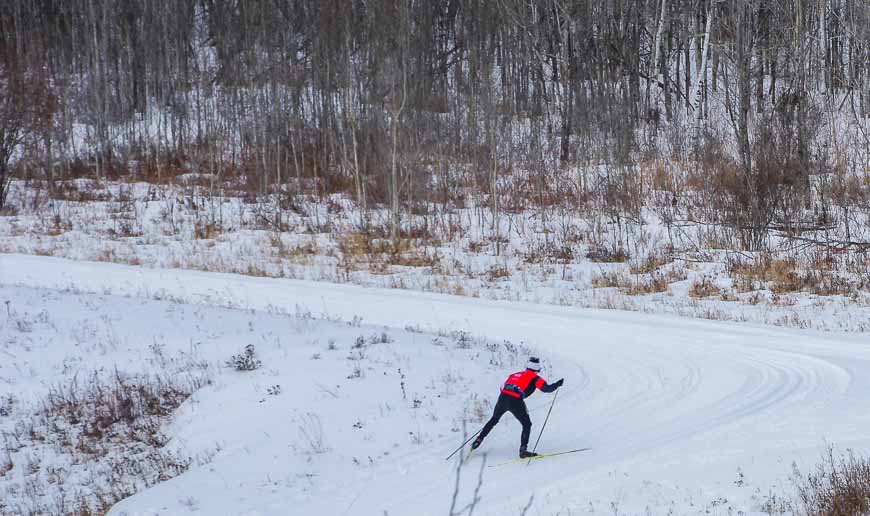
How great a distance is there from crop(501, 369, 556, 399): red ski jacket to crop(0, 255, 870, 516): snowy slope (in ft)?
2.34

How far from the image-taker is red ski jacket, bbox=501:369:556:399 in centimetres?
770

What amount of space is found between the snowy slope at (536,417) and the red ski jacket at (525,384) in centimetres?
71

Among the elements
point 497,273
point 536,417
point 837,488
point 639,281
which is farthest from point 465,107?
point 837,488

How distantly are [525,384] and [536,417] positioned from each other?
1.56 metres

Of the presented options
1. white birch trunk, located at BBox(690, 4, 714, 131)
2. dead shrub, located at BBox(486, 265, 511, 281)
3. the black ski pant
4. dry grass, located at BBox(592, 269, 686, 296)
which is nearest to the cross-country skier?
the black ski pant

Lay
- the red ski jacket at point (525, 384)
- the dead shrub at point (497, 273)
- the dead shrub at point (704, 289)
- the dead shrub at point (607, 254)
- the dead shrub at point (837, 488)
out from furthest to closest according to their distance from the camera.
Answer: the dead shrub at point (607, 254)
the dead shrub at point (497, 273)
the dead shrub at point (704, 289)
the red ski jacket at point (525, 384)
the dead shrub at point (837, 488)

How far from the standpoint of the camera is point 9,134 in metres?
28.8

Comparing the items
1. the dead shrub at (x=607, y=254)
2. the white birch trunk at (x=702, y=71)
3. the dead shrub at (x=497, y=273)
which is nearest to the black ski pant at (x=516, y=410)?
the dead shrub at (x=497, y=273)

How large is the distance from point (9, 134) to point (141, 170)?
6204 mm

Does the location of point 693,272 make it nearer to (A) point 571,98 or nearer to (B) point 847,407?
(B) point 847,407

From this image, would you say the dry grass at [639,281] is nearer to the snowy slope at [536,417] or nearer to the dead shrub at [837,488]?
the snowy slope at [536,417]

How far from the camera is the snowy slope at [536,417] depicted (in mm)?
7105

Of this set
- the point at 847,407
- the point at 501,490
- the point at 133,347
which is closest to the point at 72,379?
the point at 133,347

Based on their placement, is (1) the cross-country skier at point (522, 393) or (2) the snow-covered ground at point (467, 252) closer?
(1) the cross-country skier at point (522, 393)
